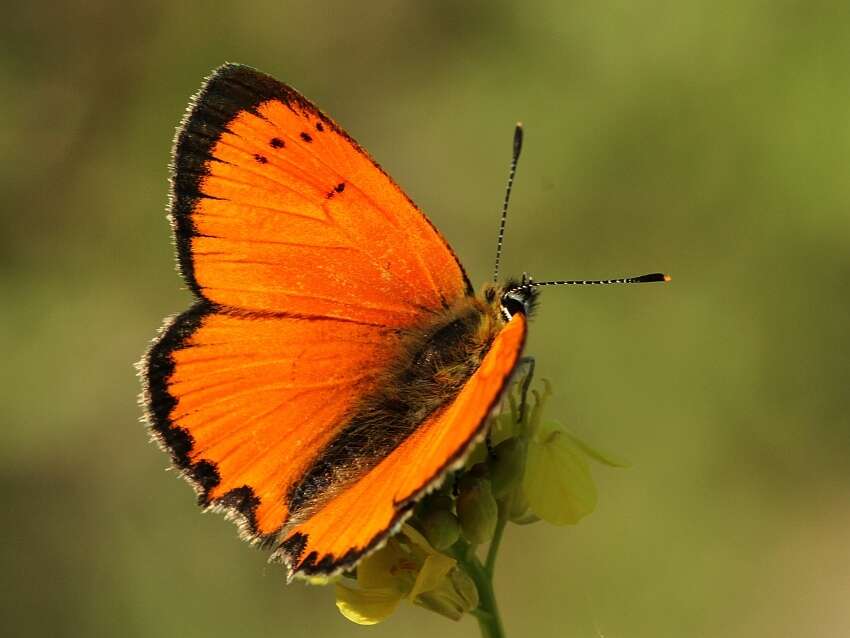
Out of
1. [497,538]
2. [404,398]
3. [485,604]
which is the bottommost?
[485,604]

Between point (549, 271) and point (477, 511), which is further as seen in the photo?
point (549, 271)

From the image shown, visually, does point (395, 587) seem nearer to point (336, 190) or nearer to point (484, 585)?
point (484, 585)

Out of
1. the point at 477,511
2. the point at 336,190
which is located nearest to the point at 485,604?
the point at 477,511

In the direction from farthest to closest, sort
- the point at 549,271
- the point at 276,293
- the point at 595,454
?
the point at 549,271 < the point at 276,293 < the point at 595,454

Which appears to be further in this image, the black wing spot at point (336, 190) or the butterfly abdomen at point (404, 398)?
the black wing spot at point (336, 190)

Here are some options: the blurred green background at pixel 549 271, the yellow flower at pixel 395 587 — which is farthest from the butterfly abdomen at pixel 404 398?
the blurred green background at pixel 549 271

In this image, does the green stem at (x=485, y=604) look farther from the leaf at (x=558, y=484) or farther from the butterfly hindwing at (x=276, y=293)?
the butterfly hindwing at (x=276, y=293)

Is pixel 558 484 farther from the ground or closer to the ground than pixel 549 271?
closer to the ground

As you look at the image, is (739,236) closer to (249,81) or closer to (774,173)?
(774,173)
